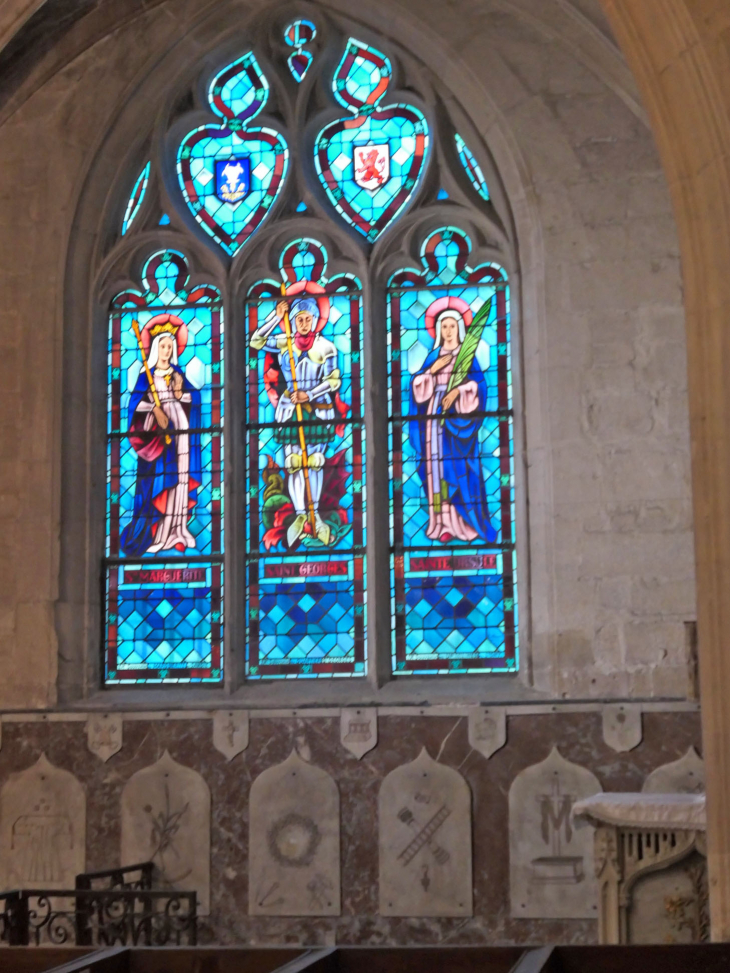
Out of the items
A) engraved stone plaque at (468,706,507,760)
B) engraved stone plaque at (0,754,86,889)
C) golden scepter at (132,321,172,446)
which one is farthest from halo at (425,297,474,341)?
engraved stone plaque at (0,754,86,889)

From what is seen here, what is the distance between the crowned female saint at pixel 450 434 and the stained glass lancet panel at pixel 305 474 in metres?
0.36

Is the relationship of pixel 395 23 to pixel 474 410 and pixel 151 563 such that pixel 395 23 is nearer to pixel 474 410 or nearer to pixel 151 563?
pixel 474 410

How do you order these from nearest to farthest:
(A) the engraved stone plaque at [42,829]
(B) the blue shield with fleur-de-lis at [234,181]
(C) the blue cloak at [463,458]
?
(A) the engraved stone plaque at [42,829] < (C) the blue cloak at [463,458] < (B) the blue shield with fleur-de-lis at [234,181]

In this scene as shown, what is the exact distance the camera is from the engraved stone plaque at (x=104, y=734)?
7.38 meters

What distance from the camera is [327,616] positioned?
7.64 meters

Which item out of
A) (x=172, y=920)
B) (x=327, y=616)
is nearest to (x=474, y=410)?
(x=327, y=616)

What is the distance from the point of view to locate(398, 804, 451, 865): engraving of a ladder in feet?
23.0

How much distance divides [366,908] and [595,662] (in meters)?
1.70

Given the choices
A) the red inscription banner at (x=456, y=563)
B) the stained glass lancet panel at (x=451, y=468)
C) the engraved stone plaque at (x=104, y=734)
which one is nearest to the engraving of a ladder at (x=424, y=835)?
the stained glass lancet panel at (x=451, y=468)

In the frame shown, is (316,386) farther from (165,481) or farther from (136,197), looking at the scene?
(136,197)

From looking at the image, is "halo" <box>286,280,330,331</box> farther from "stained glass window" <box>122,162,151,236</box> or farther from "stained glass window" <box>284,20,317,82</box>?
"stained glass window" <box>284,20,317,82</box>

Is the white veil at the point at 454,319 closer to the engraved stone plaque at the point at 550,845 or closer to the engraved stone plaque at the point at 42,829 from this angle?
the engraved stone plaque at the point at 550,845

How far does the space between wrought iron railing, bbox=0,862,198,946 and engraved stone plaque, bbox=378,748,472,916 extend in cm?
103

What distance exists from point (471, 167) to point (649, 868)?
428 cm
